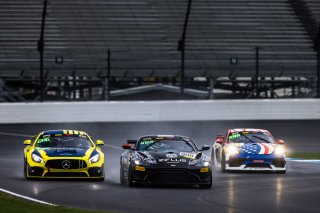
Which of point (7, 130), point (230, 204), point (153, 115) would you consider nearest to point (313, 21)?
point (153, 115)

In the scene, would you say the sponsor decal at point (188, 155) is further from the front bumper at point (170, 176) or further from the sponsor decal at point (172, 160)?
the front bumper at point (170, 176)

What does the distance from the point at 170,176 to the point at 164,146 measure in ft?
4.63

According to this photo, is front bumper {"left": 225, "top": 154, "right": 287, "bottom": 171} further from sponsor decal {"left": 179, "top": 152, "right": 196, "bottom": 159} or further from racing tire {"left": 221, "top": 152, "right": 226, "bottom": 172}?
A: sponsor decal {"left": 179, "top": 152, "right": 196, "bottom": 159}

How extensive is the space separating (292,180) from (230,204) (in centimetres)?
492

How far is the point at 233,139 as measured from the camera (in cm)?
2234

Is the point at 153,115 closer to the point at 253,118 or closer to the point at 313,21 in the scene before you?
the point at 253,118

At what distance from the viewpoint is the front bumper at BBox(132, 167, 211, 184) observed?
57.3ft

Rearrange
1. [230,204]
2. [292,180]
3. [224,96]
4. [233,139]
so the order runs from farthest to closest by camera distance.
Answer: [224,96]
[233,139]
[292,180]
[230,204]

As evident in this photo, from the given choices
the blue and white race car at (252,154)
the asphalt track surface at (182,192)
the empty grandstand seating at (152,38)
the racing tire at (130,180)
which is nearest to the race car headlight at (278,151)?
the blue and white race car at (252,154)

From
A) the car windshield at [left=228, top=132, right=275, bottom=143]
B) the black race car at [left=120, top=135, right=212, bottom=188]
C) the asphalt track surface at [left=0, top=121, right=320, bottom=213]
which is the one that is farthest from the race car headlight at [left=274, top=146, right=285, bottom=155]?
the black race car at [left=120, top=135, right=212, bottom=188]

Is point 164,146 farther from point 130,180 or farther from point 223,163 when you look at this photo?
point 223,163

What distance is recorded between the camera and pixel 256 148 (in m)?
21.4

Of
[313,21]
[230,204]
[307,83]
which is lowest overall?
[230,204]

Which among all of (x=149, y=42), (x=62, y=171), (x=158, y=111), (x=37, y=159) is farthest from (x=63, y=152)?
(x=149, y=42)
